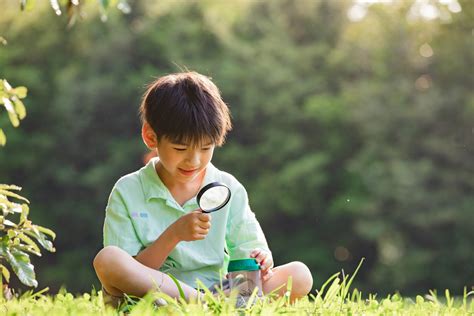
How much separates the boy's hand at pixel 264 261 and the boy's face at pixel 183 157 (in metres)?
0.32

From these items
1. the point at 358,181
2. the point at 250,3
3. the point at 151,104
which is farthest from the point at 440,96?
the point at 151,104

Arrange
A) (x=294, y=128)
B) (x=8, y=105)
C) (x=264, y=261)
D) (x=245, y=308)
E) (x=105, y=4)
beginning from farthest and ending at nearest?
(x=294, y=128) < (x=264, y=261) < (x=8, y=105) < (x=245, y=308) < (x=105, y=4)

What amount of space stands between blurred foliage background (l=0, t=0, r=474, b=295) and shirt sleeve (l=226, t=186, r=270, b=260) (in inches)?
561

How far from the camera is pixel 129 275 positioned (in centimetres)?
262

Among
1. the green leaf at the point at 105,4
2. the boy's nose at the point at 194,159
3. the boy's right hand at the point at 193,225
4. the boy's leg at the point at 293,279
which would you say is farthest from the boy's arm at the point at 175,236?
the green leaf at the point at 105,4

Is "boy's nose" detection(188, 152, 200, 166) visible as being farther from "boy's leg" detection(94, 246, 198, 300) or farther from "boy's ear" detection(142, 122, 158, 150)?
"boy's leg" detection(94, 246, 198, 300)

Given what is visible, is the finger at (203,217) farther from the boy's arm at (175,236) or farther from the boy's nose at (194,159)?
the boy's nose at (194,159)

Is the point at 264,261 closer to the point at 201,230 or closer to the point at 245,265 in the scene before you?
the point at 245,265

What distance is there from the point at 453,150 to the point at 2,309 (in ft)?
51.3

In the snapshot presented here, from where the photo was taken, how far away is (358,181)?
18.2 m

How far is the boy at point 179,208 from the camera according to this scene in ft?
9.15

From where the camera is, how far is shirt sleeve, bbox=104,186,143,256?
2.86 m

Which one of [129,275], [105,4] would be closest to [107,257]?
[129,275]

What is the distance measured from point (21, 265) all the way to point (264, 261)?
755 millimetres
